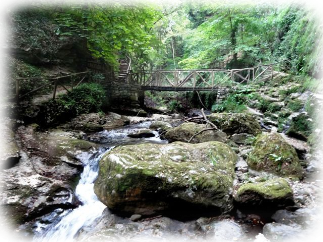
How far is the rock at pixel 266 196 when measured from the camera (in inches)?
119

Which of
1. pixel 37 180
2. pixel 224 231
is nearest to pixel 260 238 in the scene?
pixel 224 231

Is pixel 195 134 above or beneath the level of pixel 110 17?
beneath

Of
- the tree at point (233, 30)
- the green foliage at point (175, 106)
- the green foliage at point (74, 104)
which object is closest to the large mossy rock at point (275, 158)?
the green foliage at point (74, 104)

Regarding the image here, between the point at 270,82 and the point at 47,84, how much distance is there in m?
9.28

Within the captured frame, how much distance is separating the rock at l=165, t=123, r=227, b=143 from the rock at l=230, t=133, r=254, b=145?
0.28 metres

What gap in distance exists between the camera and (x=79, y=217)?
4.00 metres

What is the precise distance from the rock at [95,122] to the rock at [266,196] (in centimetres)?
647

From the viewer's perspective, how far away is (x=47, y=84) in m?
8.16

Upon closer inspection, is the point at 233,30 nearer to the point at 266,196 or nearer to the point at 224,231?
the point at 266,196

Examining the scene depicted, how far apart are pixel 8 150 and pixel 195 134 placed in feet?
14.8

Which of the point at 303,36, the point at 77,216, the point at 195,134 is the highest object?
the point at 303,36

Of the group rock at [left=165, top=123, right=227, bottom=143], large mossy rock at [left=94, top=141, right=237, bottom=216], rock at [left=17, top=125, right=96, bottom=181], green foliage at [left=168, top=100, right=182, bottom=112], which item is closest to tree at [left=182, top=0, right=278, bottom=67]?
green foliage at [left=168, top=100, right=182, bottom=112]

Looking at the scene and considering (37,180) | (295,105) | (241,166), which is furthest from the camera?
(295,105)

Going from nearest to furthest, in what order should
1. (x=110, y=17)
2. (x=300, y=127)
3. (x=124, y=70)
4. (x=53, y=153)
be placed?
(x=53, y=153), (x=300, y=127), (x=110, y=17), (x=124, y=70)
